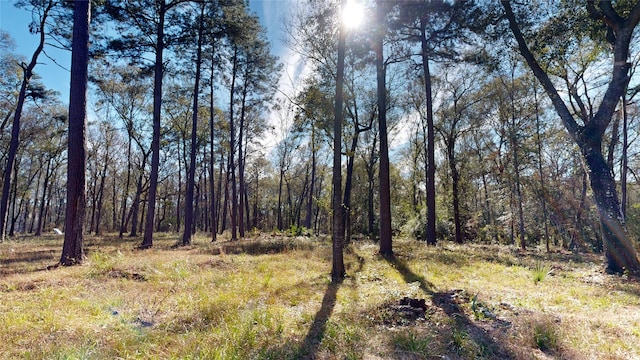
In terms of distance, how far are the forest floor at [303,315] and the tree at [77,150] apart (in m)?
0.78

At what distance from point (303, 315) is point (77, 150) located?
6.62 m

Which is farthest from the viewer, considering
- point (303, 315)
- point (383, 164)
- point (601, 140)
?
point (383, 164)

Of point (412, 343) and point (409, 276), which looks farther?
point (409, 276)

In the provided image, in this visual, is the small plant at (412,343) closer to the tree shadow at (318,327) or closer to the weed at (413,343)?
the weed at (413,343)

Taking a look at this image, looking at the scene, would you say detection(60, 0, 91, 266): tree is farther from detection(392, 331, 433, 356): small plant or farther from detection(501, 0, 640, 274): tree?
detection(501, 0, 640, 274): tree

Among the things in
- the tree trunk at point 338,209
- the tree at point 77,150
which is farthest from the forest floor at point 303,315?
the tree at point 77,150

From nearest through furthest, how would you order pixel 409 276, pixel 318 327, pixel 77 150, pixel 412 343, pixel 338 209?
pixel 412 343, pixel 318 327, pixel 338 209, pixel 409 276, pixel 77 150

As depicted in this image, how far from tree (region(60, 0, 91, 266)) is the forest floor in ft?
2.57

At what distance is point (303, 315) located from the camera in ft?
12.9

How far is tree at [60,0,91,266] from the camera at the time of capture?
677 centimetres

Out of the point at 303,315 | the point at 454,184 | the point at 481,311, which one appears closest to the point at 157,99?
the point at 303,315

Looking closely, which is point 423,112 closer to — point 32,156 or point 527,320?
point 527,320

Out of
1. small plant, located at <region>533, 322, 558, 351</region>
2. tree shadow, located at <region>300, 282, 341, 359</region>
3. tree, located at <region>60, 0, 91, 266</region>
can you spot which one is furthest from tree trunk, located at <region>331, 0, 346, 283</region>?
tree, located at <region>60, 0, 91, 266</region>

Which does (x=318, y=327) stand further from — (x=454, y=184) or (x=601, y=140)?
(x=454, y=184)
